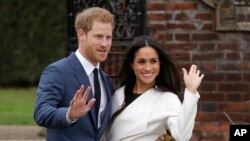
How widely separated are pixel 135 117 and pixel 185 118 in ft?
1.07

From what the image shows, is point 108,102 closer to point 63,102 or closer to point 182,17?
point 63,102

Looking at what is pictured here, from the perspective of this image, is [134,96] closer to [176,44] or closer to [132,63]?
[132,63]

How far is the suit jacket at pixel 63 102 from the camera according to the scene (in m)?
3.95

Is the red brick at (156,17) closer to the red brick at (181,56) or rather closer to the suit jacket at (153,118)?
the red brick at (181,56)

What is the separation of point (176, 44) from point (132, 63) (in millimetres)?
2201

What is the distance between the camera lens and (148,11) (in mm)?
6562

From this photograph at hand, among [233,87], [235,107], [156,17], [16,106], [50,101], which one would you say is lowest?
[16,106]

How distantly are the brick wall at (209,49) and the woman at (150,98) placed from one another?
2.13 metres

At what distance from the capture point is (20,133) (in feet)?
27.9

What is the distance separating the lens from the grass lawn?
1000 centimetres

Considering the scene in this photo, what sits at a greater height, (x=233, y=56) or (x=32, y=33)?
(x=233, y=56)

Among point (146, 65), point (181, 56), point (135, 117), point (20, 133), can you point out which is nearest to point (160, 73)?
point (146, 65)

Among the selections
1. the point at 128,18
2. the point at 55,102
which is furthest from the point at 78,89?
the point at 128,18

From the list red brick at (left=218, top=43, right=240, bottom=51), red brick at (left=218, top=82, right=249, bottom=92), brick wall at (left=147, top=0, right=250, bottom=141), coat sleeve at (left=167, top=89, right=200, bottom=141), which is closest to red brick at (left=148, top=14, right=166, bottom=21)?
brick wall at (left=147, top=0, right=250, bottom=141)
